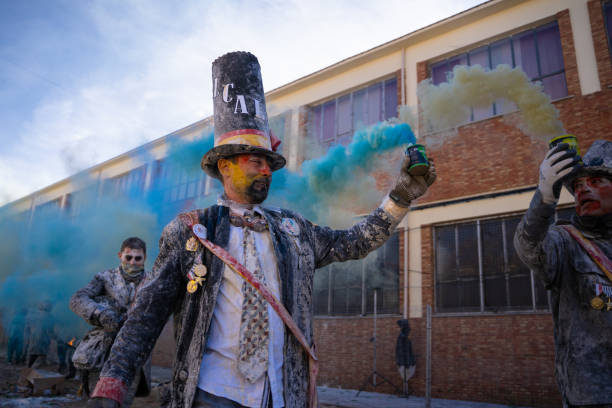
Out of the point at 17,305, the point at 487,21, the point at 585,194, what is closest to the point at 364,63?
the point at 487,21

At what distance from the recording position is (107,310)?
162 inches

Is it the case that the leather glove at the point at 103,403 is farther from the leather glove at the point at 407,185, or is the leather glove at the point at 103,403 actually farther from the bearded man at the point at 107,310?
the bearded man at the point at 107,310

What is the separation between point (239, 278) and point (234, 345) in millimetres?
302

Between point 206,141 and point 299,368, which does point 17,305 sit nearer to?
point 206,141

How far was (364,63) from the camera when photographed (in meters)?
12.4

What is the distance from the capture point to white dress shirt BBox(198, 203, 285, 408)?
1933mm

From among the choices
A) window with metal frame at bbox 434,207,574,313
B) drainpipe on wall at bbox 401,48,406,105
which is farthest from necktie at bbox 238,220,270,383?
Answer: drainpipe on wall at bbox 401,48,406,105

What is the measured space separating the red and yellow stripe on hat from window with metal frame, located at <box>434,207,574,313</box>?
27.0 ft

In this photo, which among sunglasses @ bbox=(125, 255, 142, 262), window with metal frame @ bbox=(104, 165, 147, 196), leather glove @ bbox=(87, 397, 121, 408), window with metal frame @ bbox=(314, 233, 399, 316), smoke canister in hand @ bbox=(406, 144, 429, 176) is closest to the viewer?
leather glove @ bbox=(87, 397, 121, 408)

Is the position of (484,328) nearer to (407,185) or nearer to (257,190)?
(407,185)

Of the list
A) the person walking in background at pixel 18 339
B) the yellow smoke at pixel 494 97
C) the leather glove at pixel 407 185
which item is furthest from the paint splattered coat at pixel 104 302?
the person walking in background at pixel 18 339

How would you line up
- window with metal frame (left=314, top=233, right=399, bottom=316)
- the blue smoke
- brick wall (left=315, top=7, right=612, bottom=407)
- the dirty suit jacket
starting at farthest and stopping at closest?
window with metal frame (left=314, top=233, right=399, bottom=316), the blue smoke, brick wall (left=315, top=7, right=612, bottom=407), the dirty suit jacket

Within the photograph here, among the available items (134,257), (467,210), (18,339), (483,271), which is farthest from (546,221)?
(18,339)

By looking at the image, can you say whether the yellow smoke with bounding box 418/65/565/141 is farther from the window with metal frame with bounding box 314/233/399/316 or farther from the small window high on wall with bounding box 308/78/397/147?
the window with metal frame with bounding box 314/233/399/316
